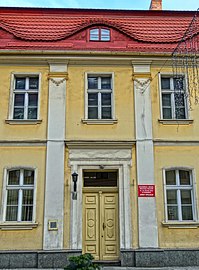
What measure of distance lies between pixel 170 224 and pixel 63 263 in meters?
3.46

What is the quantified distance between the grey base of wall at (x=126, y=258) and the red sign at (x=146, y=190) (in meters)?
1.68

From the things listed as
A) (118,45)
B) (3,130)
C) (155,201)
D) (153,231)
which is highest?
(118,45)

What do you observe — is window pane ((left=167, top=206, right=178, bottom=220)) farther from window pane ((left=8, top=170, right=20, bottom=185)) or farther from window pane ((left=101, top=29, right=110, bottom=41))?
window pane ((left=101, top=29, right=110, bottom=41))

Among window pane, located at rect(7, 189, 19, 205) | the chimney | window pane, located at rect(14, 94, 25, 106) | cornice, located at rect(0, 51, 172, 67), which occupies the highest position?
the chimney

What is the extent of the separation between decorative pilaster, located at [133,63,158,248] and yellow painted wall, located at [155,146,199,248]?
19 centimetres

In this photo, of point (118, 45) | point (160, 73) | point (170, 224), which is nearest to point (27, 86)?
point (118, 45)

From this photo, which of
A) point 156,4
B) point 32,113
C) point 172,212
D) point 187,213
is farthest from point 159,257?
point 156,4

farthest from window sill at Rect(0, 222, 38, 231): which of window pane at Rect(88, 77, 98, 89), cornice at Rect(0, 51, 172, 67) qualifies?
cornice at Rect(0, 51, 172, 67)

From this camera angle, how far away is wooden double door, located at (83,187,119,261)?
35.2 feet

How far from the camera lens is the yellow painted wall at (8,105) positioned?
440 inches

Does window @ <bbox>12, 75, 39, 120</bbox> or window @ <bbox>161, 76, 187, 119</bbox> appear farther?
window @ <bbox>161, 76, 187, 119</bbox>

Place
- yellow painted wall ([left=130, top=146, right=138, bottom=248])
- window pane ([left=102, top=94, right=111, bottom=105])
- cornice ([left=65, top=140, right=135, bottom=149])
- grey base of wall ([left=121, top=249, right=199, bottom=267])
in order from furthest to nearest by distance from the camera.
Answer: window pane ([left=102, top=94, right=111, bottom=105]) → cornice ([left=65, top=140, right=135, bottom=149]) → yellow painted wall ([left=130, top=146, right=138, bottom=248]) → grey base of wall ([left=121, top=249, right=199, bottom=267])

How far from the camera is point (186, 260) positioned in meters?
10.3

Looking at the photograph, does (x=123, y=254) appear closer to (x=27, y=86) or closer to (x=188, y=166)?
(x=188, y=166)
